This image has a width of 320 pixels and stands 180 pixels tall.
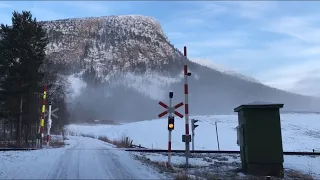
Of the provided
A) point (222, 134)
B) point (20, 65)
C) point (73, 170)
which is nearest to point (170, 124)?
point (73, 170)

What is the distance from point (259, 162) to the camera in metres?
15.3

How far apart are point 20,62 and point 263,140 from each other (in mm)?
28093

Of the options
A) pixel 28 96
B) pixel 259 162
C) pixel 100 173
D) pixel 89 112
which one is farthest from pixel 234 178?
pixel 89 112

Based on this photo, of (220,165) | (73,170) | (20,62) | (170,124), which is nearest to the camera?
(73,170)

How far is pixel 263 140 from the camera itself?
1543 cm

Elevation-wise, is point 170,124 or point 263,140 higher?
point 170,124

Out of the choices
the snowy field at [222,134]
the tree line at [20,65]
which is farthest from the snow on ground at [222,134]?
the tree line at [20,65]

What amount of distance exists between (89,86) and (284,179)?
18517 cm

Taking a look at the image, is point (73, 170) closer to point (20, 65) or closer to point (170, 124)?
point (170, 124)

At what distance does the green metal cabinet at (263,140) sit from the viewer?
15.3 meters

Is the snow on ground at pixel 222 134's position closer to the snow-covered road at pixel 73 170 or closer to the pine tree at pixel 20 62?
the pine tree at pixel 20 62

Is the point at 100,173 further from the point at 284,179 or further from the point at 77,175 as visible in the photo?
the point at 284,179

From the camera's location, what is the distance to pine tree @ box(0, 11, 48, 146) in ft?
119

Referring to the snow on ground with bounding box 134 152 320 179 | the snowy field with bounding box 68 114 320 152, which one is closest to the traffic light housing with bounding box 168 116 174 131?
the snow on ground with bounding box 134 152 320 179
